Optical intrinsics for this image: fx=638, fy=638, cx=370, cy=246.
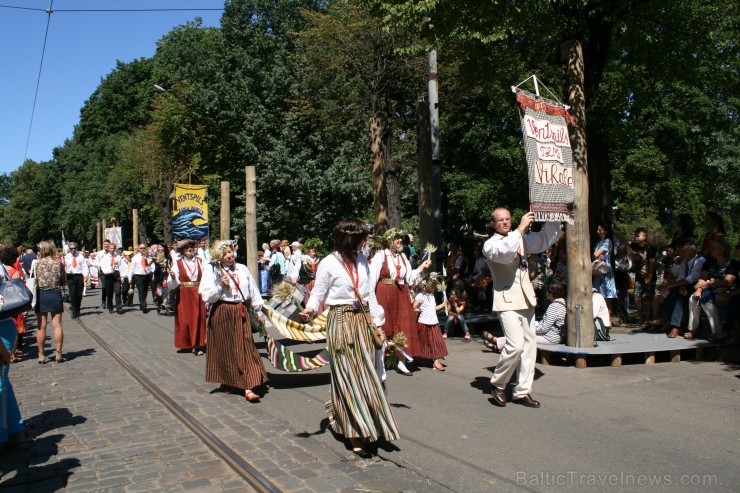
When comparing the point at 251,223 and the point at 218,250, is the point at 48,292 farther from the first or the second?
the point at 218,250

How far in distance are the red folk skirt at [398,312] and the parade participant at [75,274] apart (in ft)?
35.9

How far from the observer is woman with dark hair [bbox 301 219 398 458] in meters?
5.30

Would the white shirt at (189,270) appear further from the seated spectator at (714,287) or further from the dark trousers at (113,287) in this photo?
the seated spectator at (714,287)

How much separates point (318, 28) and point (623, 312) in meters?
17.2

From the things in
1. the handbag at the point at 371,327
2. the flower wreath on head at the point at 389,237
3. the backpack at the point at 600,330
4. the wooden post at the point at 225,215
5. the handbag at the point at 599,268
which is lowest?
the backpack at the point at 600,330

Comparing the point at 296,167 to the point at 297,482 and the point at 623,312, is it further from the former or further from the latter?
the point at 297,482

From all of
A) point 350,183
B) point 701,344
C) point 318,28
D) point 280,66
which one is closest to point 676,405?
point 701,344

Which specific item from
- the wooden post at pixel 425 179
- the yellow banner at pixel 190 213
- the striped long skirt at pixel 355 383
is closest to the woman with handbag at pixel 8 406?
the striped long skirt at pixel 355 383

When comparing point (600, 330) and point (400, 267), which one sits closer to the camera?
point (400, 267)

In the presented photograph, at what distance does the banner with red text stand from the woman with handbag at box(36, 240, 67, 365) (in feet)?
24.5

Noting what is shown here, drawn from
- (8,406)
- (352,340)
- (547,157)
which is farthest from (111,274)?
(352,340)

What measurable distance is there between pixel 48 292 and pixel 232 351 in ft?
14.2

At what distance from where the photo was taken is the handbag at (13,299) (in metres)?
5.39

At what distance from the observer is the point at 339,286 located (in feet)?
18.1
